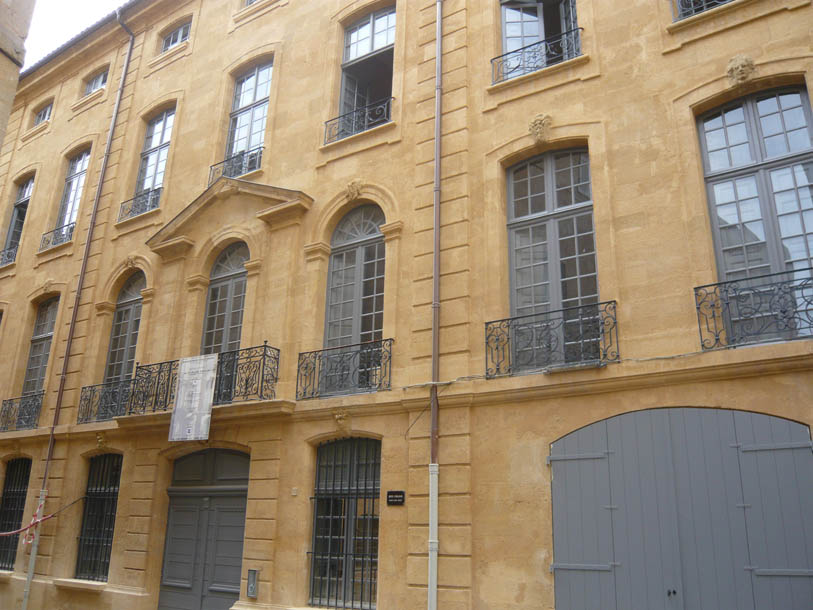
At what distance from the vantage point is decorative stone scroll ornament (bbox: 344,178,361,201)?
11477 millimetres

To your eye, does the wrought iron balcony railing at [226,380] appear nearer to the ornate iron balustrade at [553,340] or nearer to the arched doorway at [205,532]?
the arched doorway at [205,532]

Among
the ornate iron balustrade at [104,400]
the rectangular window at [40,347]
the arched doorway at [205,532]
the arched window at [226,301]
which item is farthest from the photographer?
the rectangular window at [40,347]

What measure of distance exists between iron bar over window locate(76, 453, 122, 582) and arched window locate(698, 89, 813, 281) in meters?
11.1

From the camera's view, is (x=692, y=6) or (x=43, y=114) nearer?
(x=692, y=6)

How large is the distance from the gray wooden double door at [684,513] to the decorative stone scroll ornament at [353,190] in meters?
5.31

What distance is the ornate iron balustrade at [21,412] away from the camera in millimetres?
14984

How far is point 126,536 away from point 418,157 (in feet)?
26.9

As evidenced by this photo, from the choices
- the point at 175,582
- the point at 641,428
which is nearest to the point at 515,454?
the point at 641,428

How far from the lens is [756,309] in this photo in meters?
7.70

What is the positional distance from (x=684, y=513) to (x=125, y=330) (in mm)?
11319

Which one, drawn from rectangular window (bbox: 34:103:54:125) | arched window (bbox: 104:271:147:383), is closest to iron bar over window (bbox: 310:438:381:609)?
arched window (bbox: 104:271:147:383)

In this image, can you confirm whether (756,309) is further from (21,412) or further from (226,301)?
(21,412)

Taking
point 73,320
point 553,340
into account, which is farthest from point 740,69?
point 73,320

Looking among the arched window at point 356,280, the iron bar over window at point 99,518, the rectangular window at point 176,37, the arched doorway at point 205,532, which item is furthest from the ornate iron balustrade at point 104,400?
the rectangular window at point 176,37
